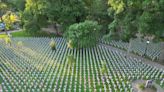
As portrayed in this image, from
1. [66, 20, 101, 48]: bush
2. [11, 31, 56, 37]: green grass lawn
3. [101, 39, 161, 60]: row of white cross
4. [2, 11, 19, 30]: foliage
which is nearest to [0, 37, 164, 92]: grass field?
[66, 20, 101, 48]: bush

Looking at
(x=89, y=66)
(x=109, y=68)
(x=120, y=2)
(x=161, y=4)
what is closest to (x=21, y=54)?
(x=89, y=66)

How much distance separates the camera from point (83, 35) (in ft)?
112

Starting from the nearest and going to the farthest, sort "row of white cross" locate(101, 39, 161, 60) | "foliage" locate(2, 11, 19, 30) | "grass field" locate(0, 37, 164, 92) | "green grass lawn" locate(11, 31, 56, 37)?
1. "grass field" locate(0, 37, 164, 92)
2. "row of white cross" locate(101, 39, 161, 60)
3. "foliage" locate(2, 11, 19, 30)
4. "green grass lawn" locate(11, 31, 56, 37)

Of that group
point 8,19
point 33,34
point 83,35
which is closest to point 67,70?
point 83,35

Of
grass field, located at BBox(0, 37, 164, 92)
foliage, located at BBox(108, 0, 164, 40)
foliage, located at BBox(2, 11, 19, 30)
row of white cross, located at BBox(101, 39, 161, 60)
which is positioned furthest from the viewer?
foliage, located at BBox(2, 11, 19, 30)

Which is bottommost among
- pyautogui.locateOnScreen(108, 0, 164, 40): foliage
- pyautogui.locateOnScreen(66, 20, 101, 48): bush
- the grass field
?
the grass field

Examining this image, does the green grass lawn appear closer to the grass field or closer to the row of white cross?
the grass field

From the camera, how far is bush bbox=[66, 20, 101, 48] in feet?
111

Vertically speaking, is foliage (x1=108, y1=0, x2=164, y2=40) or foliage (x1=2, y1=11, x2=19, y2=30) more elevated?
foliage (x1=108, y1=0, x2=164, y2=40)

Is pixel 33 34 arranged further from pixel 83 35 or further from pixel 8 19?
pixel 83 35

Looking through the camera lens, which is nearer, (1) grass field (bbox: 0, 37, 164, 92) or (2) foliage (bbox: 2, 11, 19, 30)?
(1) grass field (bbox: 0, 37, 164, 92)

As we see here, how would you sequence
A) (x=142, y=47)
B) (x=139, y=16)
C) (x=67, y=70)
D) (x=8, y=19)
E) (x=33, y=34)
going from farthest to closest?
1. (x=8, y=19)
2. (x=33, y=34)
3. (x=142, y=47)
4. (x=139, y=16)
5. (x=67, y=70)

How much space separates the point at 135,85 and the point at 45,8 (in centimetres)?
2098

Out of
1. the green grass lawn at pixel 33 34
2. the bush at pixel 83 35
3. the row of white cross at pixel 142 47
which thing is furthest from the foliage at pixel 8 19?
the row of white cross at pixel 142 47
